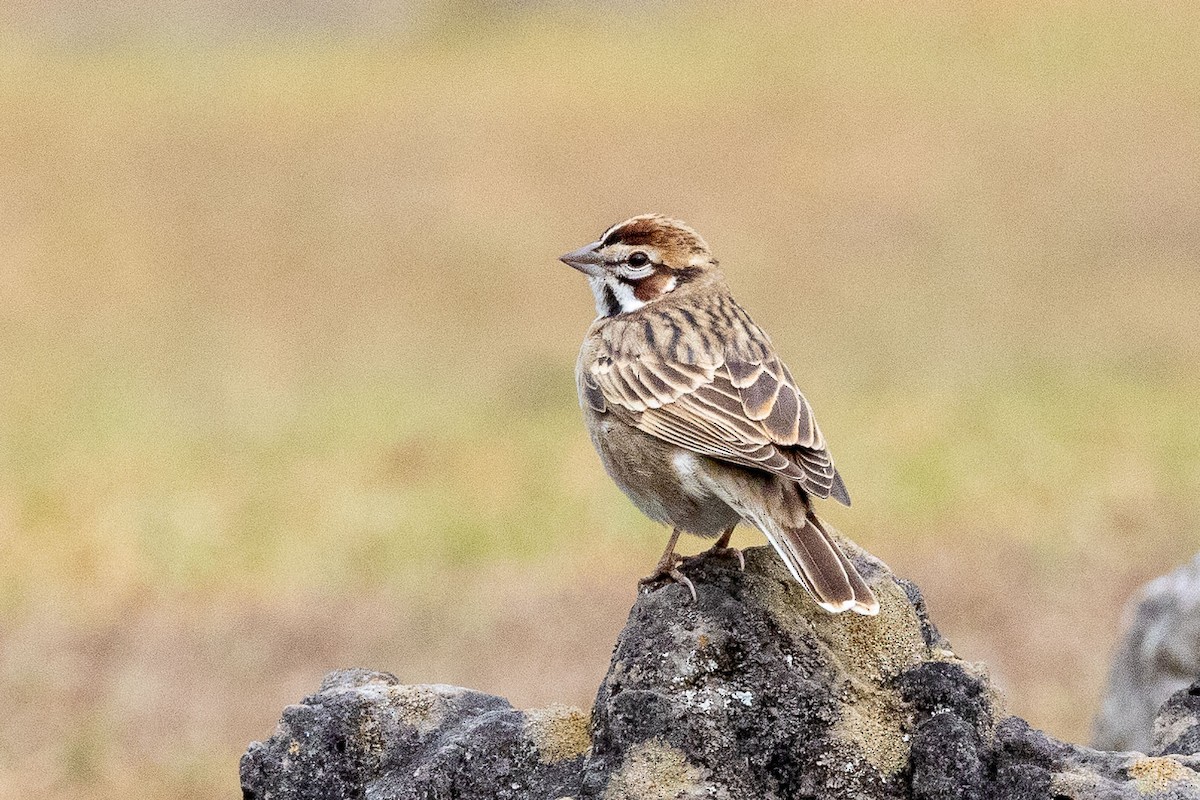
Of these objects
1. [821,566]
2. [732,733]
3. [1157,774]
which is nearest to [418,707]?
[732,733]

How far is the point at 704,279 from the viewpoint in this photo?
6.52m

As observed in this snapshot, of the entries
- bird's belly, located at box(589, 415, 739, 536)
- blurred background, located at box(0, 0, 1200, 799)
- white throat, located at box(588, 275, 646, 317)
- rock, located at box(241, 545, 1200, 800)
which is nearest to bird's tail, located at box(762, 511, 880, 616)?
rock, located at box(241, 545, 1200, 800)

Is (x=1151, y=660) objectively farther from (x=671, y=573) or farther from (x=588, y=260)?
(x=671, y=573)

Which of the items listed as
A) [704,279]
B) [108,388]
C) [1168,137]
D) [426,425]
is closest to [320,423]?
[426,425]

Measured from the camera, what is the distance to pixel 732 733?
461cm

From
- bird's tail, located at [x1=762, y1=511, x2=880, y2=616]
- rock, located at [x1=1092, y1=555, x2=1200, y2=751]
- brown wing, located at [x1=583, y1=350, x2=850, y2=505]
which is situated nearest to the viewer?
bird's tail, located at [x1=762, y1=511, x2=880, y2=616]

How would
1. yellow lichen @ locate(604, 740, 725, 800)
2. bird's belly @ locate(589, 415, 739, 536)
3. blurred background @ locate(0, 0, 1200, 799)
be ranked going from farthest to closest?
blurred background @ locate(0, 0, 1200, 799) → bird's belly @ locate(589, 415, 739, 536) → yellow lichen @ locate(604, 740, 725, 800)

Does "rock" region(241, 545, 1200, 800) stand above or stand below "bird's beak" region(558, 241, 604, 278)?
below

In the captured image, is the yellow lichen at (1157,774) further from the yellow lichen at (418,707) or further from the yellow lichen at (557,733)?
the yellow lichen at (418,707)

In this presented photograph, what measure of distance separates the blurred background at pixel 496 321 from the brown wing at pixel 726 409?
137 inches

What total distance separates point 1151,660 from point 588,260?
259 centimetres

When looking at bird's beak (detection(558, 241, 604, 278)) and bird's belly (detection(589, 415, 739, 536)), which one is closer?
bird's belly (detection(589, 415, 739, 536))

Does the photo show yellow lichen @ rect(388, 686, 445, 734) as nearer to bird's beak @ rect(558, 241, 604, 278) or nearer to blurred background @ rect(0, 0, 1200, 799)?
bird's beak @ rect(558, 241, 604, 278)

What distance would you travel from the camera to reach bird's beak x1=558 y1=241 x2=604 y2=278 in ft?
21.0
